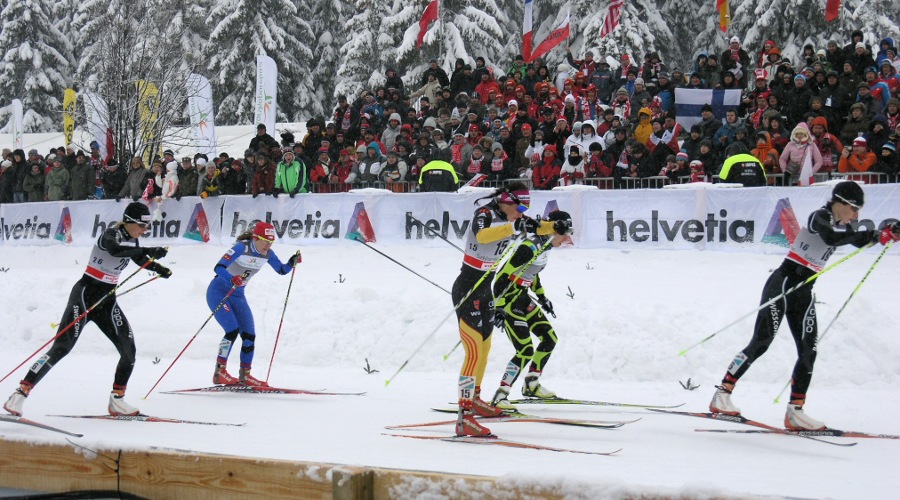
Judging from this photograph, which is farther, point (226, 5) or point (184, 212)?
point (226, 5)

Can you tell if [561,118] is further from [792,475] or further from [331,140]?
[792,475]

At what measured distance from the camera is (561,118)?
1664 cm

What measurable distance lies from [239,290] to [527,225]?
4653mm

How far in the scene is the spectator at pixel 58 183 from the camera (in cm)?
2108

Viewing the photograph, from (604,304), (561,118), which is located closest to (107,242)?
(604,304)

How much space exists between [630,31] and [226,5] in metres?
16.6

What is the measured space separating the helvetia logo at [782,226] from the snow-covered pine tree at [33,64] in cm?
3757

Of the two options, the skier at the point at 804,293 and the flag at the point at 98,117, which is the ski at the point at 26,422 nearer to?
the skier at the point at 804,293

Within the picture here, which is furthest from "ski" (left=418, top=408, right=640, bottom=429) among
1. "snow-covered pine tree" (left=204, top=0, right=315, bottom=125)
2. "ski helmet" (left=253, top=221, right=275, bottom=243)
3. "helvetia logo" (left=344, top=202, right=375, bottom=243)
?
"snow-covered pine tree" (left=204, top=0, right=315, bottom=125)

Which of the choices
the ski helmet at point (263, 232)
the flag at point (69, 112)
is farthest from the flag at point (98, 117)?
the ski helmet at point (263, 232)

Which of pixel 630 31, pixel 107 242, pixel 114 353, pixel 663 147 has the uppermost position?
pixel 630 31

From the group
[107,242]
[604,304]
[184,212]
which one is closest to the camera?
[107,242]

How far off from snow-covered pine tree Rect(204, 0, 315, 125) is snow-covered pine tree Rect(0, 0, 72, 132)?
9.42m

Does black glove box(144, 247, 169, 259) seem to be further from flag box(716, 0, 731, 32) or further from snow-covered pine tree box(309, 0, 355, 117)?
snow-covered pine tree box(309, 0, 355, 117)
